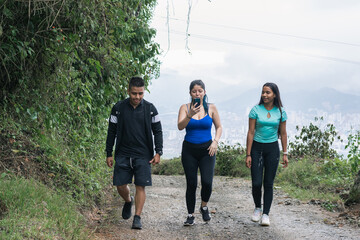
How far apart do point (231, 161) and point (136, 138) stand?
12.6 m

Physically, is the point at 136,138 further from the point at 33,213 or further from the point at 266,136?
the point at 266,136

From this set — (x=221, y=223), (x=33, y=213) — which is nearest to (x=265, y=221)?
(x=221, y=223)

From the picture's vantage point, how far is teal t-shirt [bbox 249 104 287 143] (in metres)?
6.71

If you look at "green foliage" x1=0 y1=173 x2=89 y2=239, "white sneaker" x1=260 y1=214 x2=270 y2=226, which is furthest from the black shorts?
"white sneaker" x1=260 y1=214 x2=270 y2=226

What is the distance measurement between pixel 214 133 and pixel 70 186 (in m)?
2.37

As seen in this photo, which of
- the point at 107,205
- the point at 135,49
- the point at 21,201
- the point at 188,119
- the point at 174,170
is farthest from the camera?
the point at 174,170

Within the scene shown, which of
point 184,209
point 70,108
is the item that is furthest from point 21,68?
point 184,209

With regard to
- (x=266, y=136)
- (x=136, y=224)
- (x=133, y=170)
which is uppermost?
(x=266, y=136)

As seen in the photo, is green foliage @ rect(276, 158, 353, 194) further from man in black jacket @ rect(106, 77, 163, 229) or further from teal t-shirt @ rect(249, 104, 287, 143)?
man in black jacket @ rect(106, 77, 163, 229)

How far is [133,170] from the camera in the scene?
20.2ft

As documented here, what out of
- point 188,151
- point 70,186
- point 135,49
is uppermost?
point 135,49

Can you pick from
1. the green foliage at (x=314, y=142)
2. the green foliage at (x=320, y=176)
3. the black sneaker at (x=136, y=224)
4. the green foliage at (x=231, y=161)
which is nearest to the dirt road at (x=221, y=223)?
Result: the black sneaker at (x=136, y=224)

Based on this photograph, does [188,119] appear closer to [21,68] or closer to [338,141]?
[21,68]

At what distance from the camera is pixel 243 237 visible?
6.18 m
